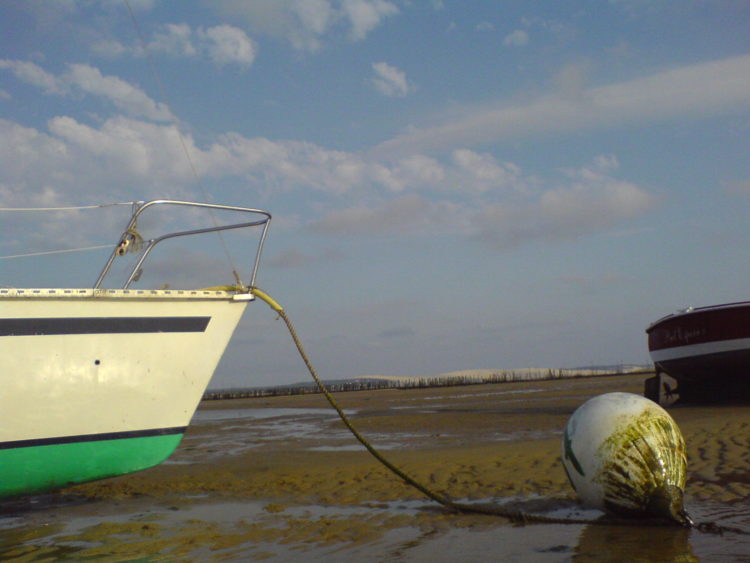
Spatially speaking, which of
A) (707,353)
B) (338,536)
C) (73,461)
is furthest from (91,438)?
(707,353)

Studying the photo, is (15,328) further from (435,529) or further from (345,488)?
(435,529)

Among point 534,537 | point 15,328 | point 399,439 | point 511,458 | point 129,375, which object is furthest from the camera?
point 399,439

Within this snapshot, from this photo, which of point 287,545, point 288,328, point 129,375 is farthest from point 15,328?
point 287,545

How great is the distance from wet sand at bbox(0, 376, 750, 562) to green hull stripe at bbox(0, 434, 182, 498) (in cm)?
40

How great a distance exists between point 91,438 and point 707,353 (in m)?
13.4

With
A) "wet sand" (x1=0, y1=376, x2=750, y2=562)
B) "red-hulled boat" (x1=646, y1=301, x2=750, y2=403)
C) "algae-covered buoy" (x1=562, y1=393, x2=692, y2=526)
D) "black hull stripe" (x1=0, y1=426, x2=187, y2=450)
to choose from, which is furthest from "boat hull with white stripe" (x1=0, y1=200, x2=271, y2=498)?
"red-hulled boat" (x1=646, y1=301, x2=750, y2=403)

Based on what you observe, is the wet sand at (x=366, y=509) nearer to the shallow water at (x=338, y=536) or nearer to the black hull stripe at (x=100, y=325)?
the shallow water at (x=338, y=536)

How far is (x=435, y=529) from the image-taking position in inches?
236

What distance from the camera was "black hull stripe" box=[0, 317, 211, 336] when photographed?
706 cm

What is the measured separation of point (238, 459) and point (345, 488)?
13.5 ft

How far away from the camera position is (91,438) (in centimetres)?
756

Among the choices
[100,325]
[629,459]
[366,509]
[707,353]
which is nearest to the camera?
[629,459]

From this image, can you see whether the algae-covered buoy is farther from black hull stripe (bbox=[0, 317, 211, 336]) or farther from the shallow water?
black hull stripe (bbox=[0, 317, 211, 336])

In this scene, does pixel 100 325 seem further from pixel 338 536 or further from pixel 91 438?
pixel 338 536
